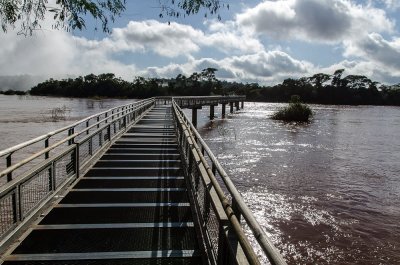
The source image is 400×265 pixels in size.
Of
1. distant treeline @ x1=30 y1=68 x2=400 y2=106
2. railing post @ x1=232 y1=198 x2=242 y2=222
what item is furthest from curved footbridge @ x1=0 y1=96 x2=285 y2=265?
distant treeline @ x1=30 y1=68 x2=400 y2=106

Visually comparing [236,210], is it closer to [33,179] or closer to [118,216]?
[118,216]

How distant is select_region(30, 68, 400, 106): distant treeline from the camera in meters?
135

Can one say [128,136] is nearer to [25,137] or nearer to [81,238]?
[81,238]

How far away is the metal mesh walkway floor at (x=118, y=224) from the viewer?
475cm

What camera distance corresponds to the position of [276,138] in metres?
30.6

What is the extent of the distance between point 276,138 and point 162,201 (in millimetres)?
24460

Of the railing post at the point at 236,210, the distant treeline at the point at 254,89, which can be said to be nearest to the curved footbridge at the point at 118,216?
the railing post at the point at 236,210

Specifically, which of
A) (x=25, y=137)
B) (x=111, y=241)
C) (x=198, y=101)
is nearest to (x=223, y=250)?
(x=111, y=241)

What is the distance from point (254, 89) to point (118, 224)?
6069 inches

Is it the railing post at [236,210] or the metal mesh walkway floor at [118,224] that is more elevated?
the railing post at [236,210]

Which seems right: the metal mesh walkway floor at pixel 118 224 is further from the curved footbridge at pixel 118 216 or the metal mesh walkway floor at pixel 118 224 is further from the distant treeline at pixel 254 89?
the distant treeline at pixel 254 89

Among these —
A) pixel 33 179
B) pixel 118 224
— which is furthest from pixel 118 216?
pixel 33 179

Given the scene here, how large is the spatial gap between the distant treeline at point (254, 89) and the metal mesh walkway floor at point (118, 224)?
127271 mm

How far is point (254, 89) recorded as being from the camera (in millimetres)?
156875
